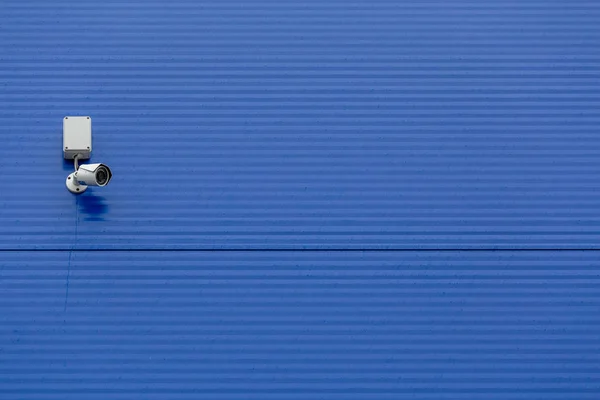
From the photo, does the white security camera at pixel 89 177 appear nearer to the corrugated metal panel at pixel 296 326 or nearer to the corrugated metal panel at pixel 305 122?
the corrugated metal panel at pixel 305 122

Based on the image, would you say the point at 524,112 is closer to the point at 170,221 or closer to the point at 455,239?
the point at 455,239

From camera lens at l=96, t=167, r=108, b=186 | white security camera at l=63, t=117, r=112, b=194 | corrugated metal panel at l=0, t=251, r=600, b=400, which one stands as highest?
white security camera at l=63, t=117, r=112, b=194

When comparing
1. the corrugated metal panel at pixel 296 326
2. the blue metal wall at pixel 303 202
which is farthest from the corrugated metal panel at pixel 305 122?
the corrugated metal panel at pixel 296 326

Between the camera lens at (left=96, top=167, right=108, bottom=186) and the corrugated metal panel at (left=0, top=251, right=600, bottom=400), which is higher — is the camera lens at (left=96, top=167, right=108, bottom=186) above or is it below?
above

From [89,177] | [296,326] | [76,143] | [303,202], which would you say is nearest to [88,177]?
[89,177]

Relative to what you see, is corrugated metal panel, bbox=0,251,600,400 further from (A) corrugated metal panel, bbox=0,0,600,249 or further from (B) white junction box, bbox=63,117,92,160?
(B) white junction box, bbox=63,117,92,160

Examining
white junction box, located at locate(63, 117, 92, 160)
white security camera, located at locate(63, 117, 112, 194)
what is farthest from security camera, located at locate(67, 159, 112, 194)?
white junction box, located at locate(63, 117, 92, 160)
